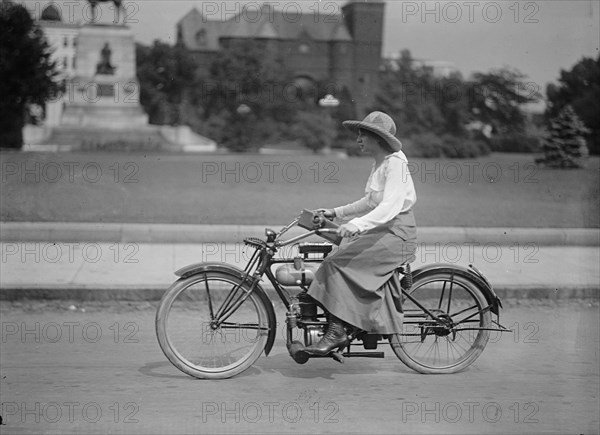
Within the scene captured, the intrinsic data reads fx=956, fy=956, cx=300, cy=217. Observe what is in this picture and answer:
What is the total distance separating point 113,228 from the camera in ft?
39.5

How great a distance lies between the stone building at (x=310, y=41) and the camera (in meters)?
91.5

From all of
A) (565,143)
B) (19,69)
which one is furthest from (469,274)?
(19,69)

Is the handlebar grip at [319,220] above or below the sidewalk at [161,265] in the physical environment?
above

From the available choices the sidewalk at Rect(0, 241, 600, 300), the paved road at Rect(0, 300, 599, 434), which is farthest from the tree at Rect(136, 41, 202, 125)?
the paved road at Rect(0, 300, 599, 434)

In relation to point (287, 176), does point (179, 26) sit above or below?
above

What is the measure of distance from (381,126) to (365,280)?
0.98 metres

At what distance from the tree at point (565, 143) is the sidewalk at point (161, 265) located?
1584cm

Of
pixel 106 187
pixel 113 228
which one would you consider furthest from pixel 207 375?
pixel 106 187

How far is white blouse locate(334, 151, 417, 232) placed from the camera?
5895mm

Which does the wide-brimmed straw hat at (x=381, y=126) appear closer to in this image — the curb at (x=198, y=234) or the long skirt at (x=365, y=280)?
the long skirt at (x=365, y=280)

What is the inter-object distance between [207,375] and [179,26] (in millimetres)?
92030

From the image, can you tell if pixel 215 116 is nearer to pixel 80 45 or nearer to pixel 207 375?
pixel 80 45

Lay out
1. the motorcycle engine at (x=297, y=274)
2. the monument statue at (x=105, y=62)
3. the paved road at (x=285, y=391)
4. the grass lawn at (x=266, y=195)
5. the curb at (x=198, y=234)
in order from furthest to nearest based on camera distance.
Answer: the monument statue at (x=105, y=62), the grass lawn at (x=266, y=195), the curb at (x=198, y=234), the motorcycle engine at (x=297, y=274), the paved road at (x=285, y=391)

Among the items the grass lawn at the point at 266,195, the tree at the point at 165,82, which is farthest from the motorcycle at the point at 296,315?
the tree at the point at 165,82
